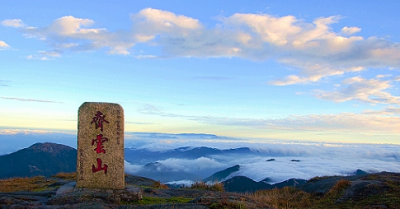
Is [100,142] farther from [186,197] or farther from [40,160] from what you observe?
[40,160]

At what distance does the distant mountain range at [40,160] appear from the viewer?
99.1 meters

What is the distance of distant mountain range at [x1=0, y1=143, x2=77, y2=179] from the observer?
99.1m

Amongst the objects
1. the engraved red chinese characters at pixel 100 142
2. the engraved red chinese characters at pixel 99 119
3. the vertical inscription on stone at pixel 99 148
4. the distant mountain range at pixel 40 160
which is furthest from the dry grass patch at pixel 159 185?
the distant mountain range at pixel 40 160

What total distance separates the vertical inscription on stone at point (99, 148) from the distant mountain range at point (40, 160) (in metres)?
96.1

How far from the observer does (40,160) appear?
4146 inches

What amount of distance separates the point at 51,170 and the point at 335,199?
3916 inches

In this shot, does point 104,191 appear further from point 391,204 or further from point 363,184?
point 363,184

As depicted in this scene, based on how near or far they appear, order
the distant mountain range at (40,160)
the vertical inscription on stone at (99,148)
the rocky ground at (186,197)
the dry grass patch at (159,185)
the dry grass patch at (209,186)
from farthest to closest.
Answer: the distant mountain range at (40,160), the dry grass patch at (159,185), the dry grass patch at (209,186), the vertical inscription on stone at (99,148), the rocky ground at (186,197)

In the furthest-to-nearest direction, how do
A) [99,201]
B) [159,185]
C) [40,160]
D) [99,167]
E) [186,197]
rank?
[40,160] → [159,185] → [186,197] → [99,167] → [99,201]

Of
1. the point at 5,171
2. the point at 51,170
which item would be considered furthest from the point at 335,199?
the point at 5,171

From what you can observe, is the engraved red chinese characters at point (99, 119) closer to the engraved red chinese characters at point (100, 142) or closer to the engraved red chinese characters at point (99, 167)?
the engraved red chinese characters at point (100, 142)

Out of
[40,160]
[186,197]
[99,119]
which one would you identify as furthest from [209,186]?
[40,160]

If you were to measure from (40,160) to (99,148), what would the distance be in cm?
10773

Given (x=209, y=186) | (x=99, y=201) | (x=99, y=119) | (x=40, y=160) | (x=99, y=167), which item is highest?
(x=99, y=119)
